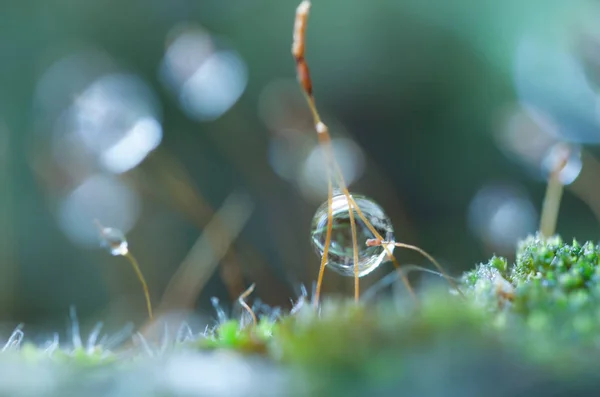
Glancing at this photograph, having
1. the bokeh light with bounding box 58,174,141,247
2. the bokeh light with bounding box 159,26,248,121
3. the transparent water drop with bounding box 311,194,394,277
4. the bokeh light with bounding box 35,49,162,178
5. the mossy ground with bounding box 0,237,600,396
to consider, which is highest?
the bokeh light with bounding box 159,26,248,121

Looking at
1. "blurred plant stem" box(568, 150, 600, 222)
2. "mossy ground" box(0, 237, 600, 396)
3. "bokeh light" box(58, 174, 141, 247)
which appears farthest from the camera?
"bokeh light" box(58, 174, 141, 247)

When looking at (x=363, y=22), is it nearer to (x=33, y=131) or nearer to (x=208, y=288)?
(x=208, y=288)

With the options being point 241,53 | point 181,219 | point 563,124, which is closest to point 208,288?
point 181,219

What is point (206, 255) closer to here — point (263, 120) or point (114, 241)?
point (263, 120)

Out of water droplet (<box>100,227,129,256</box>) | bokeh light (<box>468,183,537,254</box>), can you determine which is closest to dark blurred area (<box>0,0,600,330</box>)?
bokeh light (<box>468,183,537,254</box>)

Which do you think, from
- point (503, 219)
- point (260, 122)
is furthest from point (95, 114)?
point (503, 219)

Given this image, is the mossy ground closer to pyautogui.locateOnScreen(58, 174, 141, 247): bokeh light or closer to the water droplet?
the water droplet
